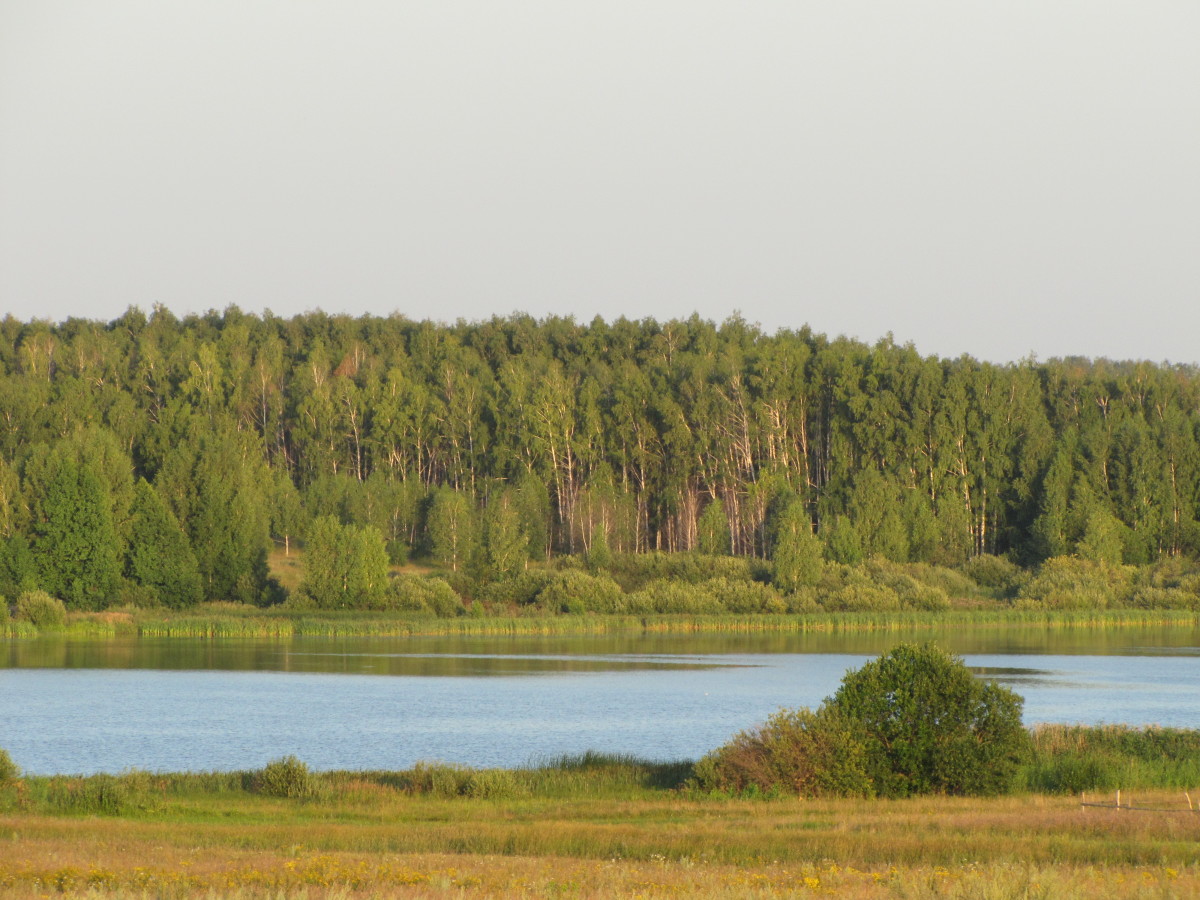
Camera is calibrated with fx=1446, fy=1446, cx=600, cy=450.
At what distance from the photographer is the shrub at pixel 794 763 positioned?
1091 inches

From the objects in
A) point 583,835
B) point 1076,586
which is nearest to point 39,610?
point 1076,586

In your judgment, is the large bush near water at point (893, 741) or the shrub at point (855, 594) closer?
the large bush near water at point (893, 741)

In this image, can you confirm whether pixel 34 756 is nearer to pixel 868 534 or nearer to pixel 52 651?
pixel 52 651

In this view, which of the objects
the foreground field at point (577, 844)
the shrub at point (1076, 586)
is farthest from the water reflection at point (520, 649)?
the foreground field at point (577, 844)

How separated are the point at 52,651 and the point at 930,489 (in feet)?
200

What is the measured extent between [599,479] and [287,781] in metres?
80.5

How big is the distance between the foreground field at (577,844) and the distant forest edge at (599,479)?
59002 millimetres

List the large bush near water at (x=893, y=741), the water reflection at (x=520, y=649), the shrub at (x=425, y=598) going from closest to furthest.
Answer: the large bush near water at (x=893, y=741) → the water reflection at (x=520, y=649) → the shrub at (x=425, y=598)

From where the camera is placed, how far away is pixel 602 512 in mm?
104750

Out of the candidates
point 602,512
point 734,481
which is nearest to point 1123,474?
point 734,481

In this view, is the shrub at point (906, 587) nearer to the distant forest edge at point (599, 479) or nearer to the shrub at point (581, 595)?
the distant forest edge at point (599, 479)

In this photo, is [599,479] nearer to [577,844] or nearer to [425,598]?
[425,598]

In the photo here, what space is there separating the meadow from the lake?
20.3 ft

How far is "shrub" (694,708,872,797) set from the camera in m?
27.7
